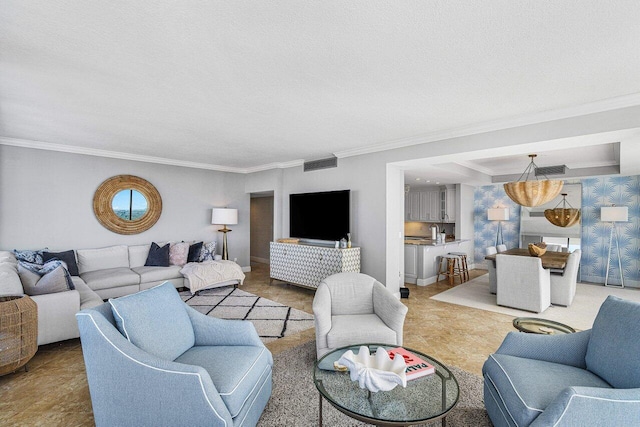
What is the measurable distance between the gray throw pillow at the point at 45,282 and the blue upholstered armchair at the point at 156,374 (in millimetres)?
1891

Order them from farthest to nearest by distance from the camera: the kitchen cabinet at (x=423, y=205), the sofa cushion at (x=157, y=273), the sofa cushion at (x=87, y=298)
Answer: the kitchen cabinet at (x=423, y=205) → the sofa cushion at (x=157, y=273) → the sofa cushion at (x=87, y=298)

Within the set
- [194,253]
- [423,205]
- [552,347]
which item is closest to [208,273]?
[194,253]

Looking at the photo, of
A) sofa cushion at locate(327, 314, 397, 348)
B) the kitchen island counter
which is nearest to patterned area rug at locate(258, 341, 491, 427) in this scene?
sofa cushion at locate(327, 314, 397, 348)

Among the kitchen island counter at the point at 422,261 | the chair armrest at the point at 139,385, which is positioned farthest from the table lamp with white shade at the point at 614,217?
the chair armrest at the point at 139,385

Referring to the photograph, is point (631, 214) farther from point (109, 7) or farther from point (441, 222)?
point (109, 7)

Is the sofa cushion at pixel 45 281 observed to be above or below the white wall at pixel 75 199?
below

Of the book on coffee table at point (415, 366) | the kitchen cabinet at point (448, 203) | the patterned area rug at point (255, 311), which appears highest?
the kitchen cabinet at point (448, 203)

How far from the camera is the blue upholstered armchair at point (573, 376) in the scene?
131 cm

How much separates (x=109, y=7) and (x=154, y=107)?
64.9 inches

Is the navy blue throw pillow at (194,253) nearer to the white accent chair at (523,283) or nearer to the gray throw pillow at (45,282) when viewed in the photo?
the gray throw pillow at (45,282)

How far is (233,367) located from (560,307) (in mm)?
5232

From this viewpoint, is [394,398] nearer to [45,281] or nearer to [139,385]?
[139,385]

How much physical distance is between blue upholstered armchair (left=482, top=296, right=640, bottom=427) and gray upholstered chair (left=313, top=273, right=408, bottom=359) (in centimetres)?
79

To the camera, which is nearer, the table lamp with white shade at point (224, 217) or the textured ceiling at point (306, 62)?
the textured ceiling at point (306, 62)
